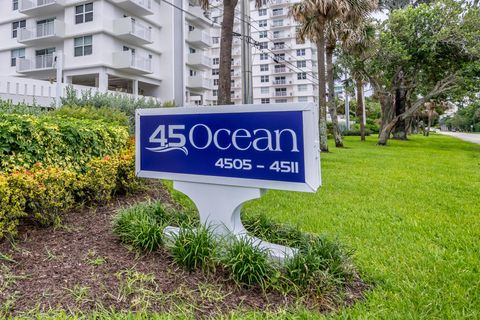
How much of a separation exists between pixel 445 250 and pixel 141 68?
2304cm

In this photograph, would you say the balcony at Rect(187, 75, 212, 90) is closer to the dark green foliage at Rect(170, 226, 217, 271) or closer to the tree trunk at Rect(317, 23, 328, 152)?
the tree trunk at Rect(317, 23, 328, 152)

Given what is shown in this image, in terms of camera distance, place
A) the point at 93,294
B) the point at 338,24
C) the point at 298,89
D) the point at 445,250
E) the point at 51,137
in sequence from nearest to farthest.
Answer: the point at 93,294 < the point at 445,250 < the point at 51,137 < the point at 338,24 < the point at 298,89

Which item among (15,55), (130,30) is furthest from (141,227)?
(15,55)

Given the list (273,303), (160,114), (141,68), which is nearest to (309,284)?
(273,303)

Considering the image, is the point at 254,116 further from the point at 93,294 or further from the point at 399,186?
the point at 399,186

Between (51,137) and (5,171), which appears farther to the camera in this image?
(51,137)

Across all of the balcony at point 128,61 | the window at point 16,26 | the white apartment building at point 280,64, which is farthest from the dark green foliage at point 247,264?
the white apartment building at point 280,64

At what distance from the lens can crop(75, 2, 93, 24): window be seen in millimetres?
22375

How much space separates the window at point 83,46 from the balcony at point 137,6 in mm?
3397

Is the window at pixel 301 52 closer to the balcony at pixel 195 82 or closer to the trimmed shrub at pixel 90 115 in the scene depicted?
the balcony at pixel 195 82

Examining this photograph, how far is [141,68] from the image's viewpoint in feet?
76.4

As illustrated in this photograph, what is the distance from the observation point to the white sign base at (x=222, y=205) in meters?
3.44

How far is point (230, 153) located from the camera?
136 inches

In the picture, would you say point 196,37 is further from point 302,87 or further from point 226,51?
point 302,87
